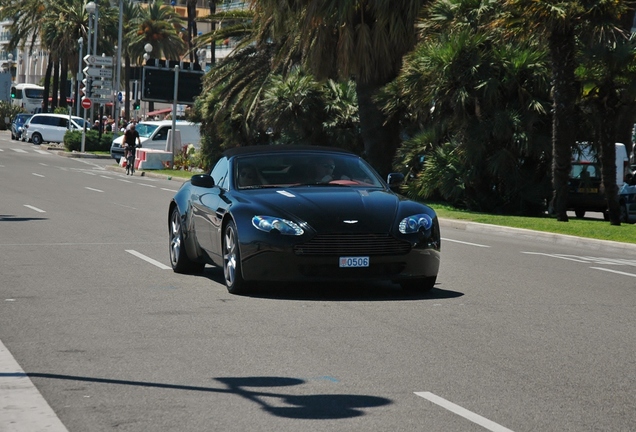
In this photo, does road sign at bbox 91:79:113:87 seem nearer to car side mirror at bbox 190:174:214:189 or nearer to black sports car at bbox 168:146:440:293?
car side mirror at bbox 190:174:214:189

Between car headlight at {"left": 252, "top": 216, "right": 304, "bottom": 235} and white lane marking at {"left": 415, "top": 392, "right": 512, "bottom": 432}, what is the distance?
13.7 ft

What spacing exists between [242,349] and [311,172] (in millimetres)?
4232

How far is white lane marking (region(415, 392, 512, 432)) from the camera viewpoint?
20.3 ft

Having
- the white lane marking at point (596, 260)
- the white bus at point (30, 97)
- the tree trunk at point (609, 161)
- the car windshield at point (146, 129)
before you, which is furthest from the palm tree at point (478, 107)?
the white bus at point (30, 97)

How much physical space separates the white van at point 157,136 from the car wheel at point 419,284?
41551 millimetres

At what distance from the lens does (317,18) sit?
32531 millimetres

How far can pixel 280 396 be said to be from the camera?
273 inches

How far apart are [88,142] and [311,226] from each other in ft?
194

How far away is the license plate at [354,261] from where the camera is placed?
36.4 feet

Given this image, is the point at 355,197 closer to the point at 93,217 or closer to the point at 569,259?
the point at 569,259

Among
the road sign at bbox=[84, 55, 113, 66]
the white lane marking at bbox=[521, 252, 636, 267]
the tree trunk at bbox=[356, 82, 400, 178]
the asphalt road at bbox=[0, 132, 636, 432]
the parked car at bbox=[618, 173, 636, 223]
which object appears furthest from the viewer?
the road sign at bbox=[84, 55, 113, 66]

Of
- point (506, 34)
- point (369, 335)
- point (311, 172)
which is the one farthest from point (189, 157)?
point (369, 335)

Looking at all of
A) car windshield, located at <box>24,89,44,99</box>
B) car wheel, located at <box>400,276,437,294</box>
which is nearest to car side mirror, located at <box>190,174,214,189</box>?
car wheel, located at <box>400,276,437,294</box>

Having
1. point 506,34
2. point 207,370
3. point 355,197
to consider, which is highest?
point 506,34
